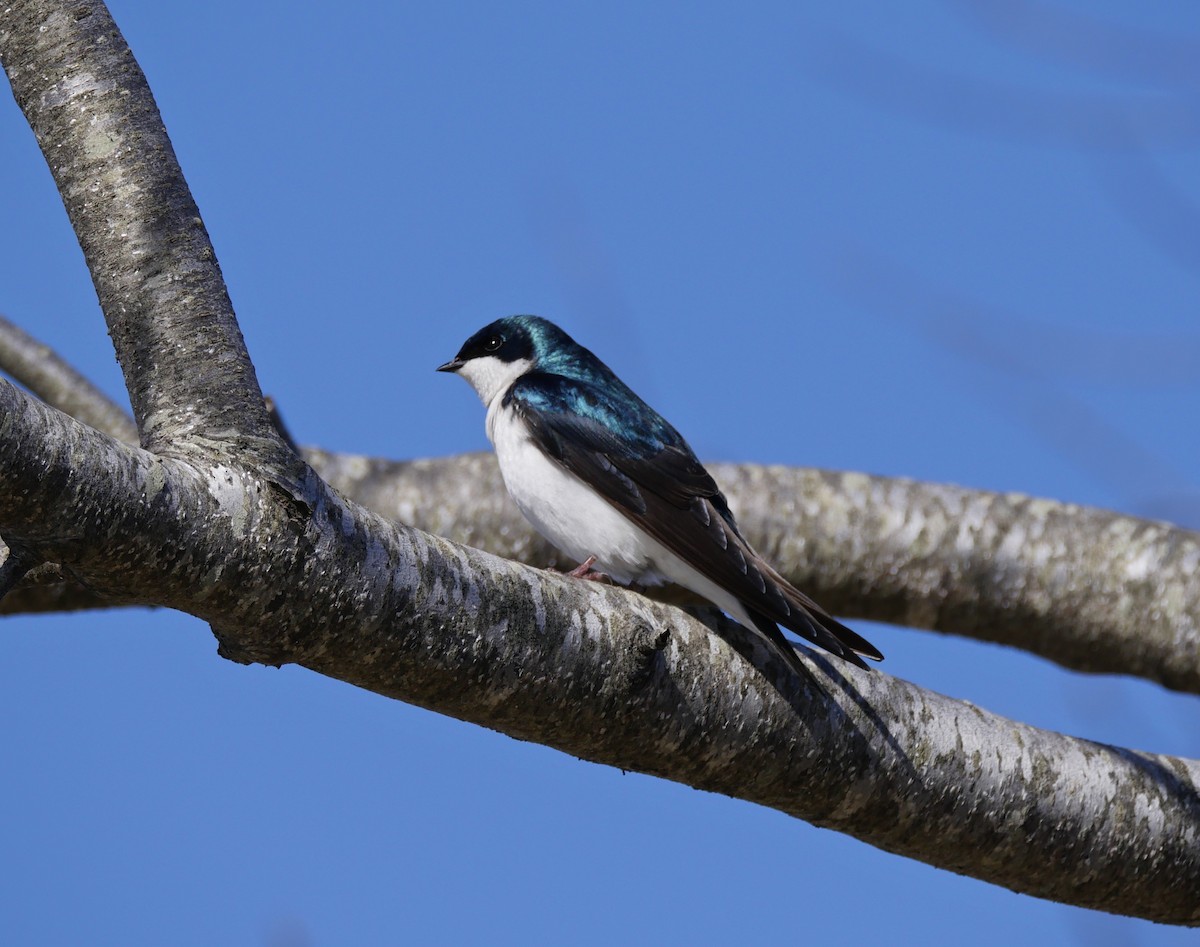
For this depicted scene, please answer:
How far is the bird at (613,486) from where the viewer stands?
3.87 meters

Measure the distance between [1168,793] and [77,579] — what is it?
8.49 ft

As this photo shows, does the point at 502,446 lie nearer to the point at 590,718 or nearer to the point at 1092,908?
the point at 590,718

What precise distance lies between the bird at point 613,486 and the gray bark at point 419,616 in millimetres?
479

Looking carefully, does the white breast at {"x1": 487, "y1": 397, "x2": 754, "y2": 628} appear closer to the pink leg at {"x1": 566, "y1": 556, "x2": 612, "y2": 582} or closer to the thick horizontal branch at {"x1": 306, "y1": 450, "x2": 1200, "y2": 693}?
the pink leg at {"x1": 566, "y1": 556, "x2": 612, "y2": 582}

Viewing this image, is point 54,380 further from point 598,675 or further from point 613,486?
point 598,675

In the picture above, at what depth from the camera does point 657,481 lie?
13.5ft

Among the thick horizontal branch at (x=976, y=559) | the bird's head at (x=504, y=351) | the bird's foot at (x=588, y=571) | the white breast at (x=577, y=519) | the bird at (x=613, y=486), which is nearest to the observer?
the bird at (x=613, y=486)

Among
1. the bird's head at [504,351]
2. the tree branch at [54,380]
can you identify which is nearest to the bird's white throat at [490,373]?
the bird's head at [504,351]

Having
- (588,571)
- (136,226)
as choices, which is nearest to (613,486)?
(588,571)

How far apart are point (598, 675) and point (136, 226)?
1248 mm

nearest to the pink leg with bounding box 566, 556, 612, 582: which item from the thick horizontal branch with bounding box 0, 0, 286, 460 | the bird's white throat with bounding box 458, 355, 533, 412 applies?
the bird's white throat with bounding box 458, 355, 533, 412

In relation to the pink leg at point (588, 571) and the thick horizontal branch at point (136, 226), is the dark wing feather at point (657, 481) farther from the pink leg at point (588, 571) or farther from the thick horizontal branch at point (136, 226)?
the thick horizontal branch at point (136, 226)

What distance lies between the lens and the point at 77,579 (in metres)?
2.37

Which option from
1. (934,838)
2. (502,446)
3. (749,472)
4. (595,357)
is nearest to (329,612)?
(934,838)
